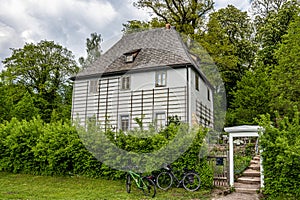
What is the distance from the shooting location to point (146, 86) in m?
17.1

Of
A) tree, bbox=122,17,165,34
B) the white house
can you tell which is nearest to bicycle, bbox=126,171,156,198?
the white house

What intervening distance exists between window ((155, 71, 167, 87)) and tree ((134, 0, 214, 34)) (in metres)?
9.25

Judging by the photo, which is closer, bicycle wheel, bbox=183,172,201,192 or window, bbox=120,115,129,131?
bicycle wheel, bbox=183,172,201,192

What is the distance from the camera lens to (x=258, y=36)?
28094mm

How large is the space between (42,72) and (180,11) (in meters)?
14.5

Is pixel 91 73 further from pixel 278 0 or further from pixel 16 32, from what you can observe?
pixel 278 0

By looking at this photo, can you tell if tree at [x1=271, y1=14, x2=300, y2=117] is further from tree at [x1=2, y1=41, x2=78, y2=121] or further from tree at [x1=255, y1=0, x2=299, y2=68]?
tree at [x1=2, y1=41, x2=78, y2=121]

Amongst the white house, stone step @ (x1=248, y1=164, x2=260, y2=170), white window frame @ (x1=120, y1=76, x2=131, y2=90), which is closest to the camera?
stone step @ (x1=248, y1=164, x2=260, y2=170)

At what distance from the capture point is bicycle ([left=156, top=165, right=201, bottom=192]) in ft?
29.9

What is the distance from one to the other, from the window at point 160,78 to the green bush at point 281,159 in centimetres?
890

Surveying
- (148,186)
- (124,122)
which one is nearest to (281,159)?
(148,186)

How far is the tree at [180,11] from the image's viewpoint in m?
25.2

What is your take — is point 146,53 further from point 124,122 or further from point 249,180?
point 249,180

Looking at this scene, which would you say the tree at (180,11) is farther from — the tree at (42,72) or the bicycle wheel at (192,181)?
the bicycle wheel at (192,181)
